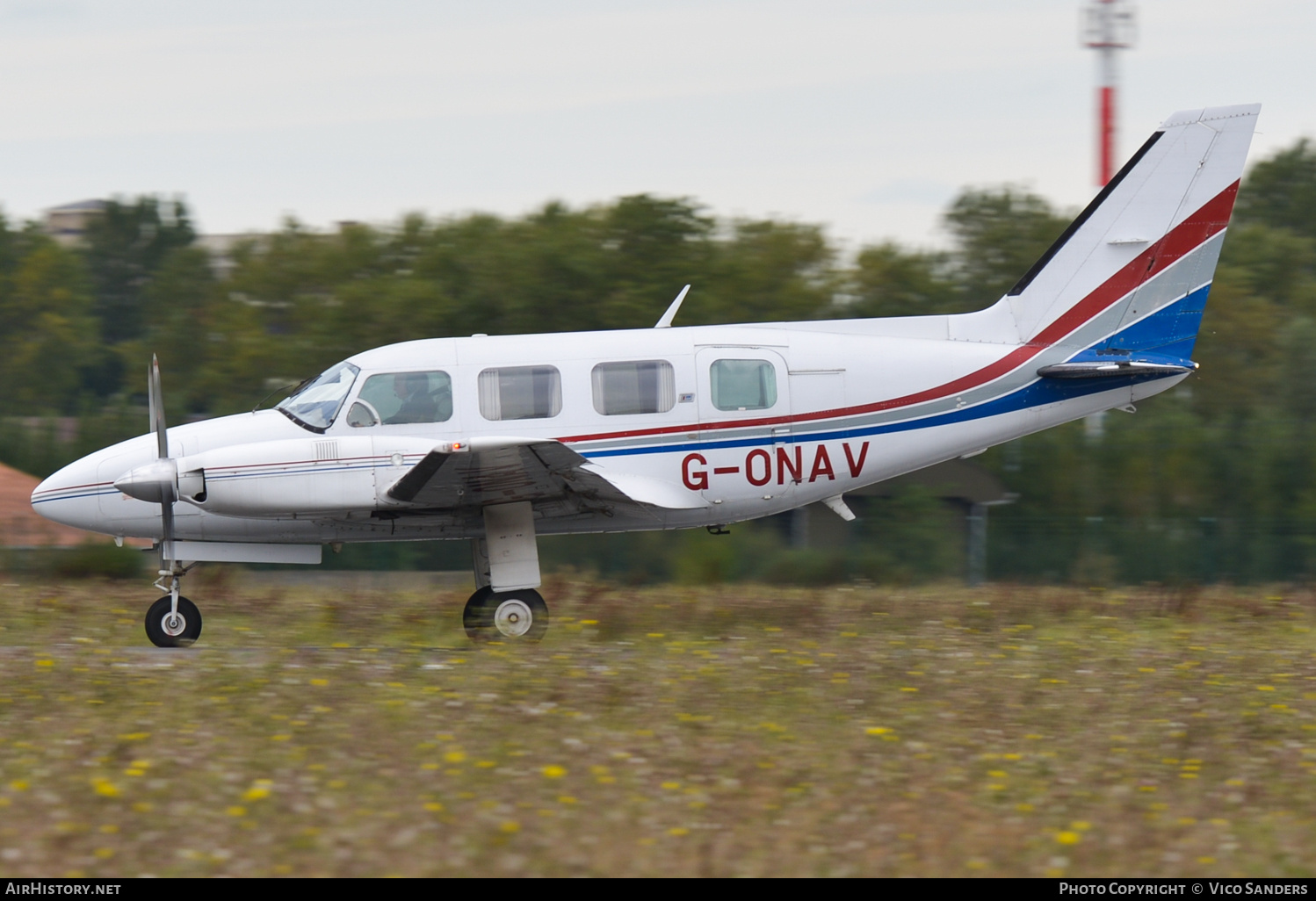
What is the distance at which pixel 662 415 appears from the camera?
444 inches

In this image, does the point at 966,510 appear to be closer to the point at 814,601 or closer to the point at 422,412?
the point at 814,601

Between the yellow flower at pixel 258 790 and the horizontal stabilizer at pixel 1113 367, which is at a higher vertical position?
the horizontal stabilizer at pixel 1113 367

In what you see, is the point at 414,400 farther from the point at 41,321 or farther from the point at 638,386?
the point at 41,321

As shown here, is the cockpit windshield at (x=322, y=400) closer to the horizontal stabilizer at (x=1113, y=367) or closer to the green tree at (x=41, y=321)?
the horizontal stabilizer at (x=1113, y=367)

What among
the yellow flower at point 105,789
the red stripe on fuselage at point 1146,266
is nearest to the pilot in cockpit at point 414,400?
the yellow flower at point 105,789

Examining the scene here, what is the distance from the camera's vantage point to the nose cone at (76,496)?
11.1m

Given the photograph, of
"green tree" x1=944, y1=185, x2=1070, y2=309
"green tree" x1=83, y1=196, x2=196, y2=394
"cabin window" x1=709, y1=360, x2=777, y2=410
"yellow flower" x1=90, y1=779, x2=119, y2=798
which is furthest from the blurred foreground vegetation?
"green tree" x1=83, y1=196, x2=196, y2=394

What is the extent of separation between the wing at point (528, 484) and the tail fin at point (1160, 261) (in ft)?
12.7

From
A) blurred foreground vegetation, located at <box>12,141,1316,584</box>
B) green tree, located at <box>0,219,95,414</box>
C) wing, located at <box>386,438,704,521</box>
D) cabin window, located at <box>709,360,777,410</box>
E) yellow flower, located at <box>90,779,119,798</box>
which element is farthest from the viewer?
green tree, located at <box>0,219,95,414</box>

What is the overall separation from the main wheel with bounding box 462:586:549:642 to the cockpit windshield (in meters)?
2.10

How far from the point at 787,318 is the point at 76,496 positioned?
49.4 ft

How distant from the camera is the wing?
392 inches

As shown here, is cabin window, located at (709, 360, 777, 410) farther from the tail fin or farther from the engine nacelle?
the engine nacelle

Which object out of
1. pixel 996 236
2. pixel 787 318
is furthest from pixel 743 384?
pixel 996 236
